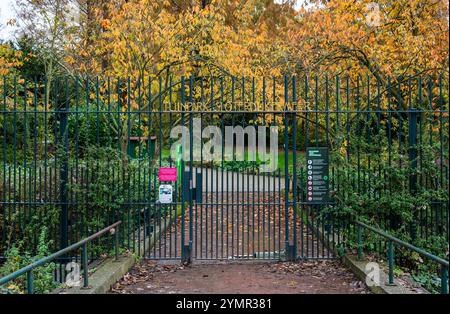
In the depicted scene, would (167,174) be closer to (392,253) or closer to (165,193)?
(165,193)

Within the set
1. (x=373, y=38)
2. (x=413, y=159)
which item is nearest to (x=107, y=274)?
(x=413, y=159)

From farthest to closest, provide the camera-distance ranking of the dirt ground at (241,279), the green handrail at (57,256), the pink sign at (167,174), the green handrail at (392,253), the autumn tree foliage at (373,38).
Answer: the autumn tree foliage at (373,38), the pink sign at (167,174), the dirt ground at (241,279), the green handrail at (392,253), the green handrail at (57,256)

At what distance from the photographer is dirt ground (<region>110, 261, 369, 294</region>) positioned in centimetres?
724

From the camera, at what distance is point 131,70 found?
44.7ft

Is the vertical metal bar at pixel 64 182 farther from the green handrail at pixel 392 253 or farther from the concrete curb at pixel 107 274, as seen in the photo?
the green handrail at pixel 392 253

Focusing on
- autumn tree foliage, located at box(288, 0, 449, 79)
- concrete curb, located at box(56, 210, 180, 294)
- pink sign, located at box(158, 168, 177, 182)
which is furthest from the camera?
autumn tree foliage, located at box(288, 0, 449, 79)

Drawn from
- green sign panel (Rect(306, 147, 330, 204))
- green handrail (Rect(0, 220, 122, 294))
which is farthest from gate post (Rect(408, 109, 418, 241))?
green handrail (Rect(0, 220, 122, 294))

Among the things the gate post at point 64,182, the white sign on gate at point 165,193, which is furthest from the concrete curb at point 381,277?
the gate post at point 64,182

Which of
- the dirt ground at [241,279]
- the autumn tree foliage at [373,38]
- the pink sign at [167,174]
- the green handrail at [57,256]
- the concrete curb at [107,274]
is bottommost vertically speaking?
the dirt ground at [241,279]

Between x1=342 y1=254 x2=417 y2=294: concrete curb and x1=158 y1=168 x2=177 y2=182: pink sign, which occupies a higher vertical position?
x1=158 y1=168 x2=177 y2=182: pink sign

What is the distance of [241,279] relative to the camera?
7.86 meters

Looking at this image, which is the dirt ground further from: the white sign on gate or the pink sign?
the pink sign

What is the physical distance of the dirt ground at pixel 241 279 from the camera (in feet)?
23.8

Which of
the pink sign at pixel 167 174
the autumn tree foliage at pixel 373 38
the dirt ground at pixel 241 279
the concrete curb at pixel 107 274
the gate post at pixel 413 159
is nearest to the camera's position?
the concrete curb at pixel 107 274
